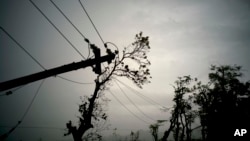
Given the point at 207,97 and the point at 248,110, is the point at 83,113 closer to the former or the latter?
the point at 248,110

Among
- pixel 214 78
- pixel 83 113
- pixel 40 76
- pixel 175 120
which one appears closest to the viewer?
pixel 40 76

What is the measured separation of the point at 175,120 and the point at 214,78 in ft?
36.6

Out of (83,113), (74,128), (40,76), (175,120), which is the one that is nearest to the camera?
(40,76)

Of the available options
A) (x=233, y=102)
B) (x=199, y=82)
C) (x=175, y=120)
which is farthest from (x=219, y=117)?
(x=199, y=82)

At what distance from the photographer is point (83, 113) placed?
50.5 feet

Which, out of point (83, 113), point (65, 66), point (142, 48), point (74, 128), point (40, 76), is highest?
point (142, 48)

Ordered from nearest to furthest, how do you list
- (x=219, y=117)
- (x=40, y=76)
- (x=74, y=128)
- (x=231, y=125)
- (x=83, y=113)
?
(x=40, y=76) → (x=74, y=128) → (x=83, y=113) → (x=231, y=125) → (x=219, y=117)

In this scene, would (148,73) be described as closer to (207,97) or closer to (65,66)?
(65,66)

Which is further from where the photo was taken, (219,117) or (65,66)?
(219,117)

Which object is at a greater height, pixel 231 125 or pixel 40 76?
pixel 40 76

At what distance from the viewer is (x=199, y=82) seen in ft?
103

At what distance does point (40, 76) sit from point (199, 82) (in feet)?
101

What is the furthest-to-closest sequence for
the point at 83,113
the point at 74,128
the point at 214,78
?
1. the point at 214,78
2. the point at 83,113
3. the point at 74,128

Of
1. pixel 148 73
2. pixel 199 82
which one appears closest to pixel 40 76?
pixel 148 73
